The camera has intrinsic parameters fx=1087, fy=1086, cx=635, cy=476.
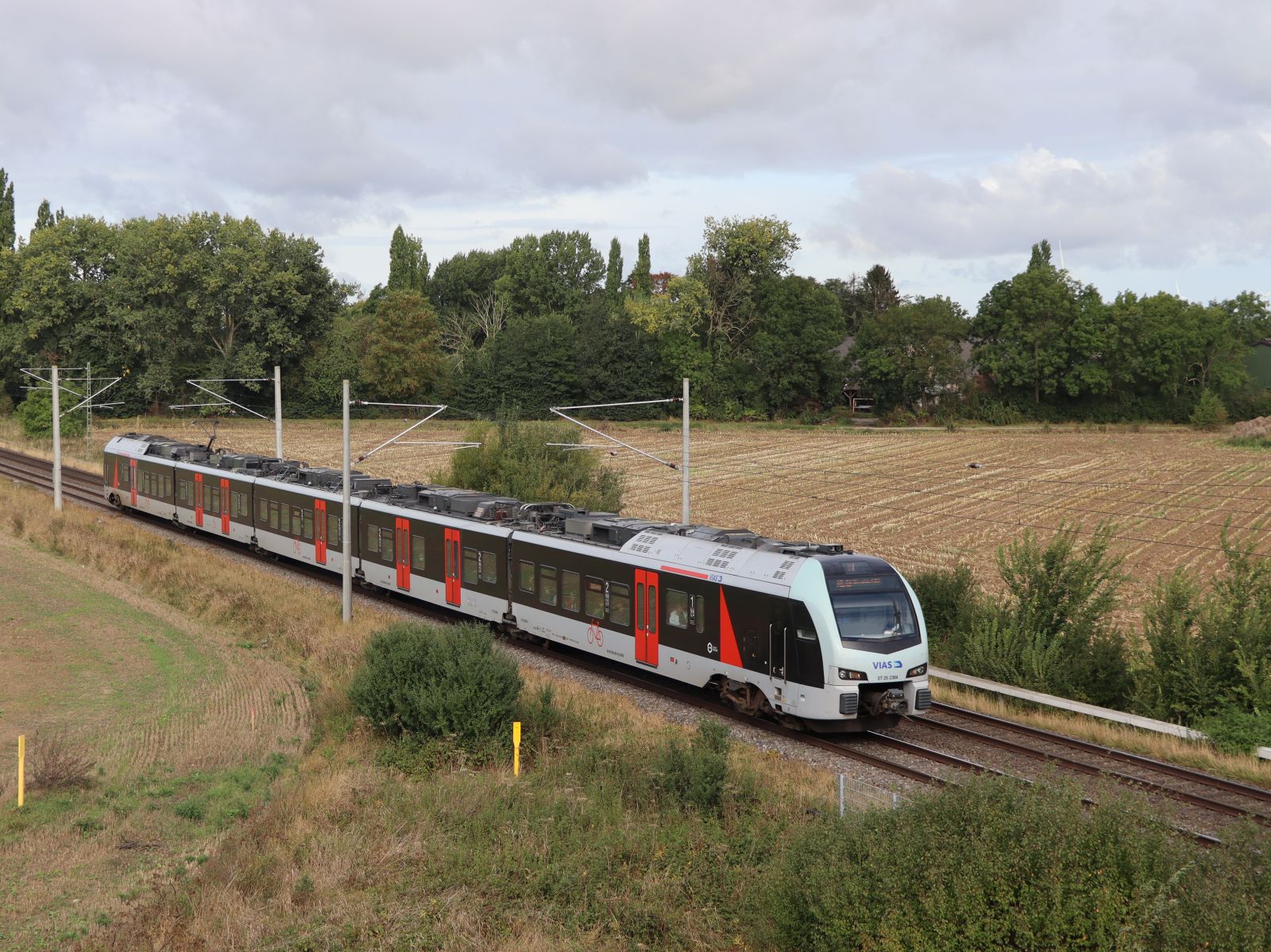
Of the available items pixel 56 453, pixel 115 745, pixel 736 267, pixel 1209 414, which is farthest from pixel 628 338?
pixel 115 745

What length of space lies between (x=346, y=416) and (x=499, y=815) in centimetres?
1593

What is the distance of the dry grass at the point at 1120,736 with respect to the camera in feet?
53.6

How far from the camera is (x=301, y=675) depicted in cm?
2259

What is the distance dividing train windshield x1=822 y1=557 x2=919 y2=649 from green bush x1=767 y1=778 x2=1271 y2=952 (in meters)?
7.46

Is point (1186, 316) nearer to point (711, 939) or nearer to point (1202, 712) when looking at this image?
point (1202, 712)

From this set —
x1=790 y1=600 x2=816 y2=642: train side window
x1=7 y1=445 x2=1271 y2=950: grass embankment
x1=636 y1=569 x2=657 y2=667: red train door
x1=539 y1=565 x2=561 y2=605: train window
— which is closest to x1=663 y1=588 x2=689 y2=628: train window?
x1=636 y1=569 x2=657 y2=667: red train door

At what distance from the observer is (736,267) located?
Result: 8831 centimetres

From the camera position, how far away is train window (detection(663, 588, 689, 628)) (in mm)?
19547

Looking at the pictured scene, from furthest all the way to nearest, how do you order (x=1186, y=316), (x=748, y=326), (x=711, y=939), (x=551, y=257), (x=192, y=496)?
(x=551, y=257) → (x=748, y=326) → (x=1186, y=316) → (x=192, y=496) → (x=711, y=939)

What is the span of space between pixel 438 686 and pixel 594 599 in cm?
545

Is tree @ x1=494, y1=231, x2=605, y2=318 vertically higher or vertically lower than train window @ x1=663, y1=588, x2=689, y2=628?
higher

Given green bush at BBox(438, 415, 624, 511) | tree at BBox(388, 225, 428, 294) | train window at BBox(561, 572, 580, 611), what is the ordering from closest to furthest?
train window at BBox(561, 572, 580, 611), green bush at BBox(438, 415, 624, 511), tree at BBox(388, 225, 428, 294)

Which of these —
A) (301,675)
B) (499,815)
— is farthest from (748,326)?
(499,815)

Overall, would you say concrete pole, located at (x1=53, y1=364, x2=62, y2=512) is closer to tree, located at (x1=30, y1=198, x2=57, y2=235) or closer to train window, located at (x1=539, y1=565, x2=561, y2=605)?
train window, located at (x1=539, y1=565, x2=561, y2=605)
